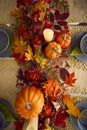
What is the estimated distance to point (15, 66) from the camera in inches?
61.8

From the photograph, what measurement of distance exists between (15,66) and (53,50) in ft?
0.89

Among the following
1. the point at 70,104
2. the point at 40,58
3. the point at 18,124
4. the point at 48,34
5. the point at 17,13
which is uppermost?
the point at 17,13

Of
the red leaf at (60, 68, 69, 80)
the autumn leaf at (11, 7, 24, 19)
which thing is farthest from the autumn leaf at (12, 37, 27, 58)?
the red leaf at (60, 68, 69, 80)

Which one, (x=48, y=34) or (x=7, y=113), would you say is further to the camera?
(x=7, y=113)

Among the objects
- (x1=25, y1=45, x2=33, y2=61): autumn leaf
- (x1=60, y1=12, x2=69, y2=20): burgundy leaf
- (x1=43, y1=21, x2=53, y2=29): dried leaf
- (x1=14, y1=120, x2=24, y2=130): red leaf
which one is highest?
(x1=60, y1=12, x2=69, y2=20): burgundy leaf

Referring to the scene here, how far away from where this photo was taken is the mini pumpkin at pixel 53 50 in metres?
1.42

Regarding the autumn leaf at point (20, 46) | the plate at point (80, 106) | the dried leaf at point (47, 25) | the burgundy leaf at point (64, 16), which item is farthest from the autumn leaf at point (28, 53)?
the plate at point (80, 106)

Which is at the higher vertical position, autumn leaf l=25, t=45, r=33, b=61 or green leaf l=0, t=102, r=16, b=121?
A: autumn leaf l=25, t=45, r=33, b=61

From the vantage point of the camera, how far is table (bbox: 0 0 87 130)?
148 centimetres

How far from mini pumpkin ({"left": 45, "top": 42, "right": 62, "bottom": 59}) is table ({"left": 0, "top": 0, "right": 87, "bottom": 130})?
0.34 ft

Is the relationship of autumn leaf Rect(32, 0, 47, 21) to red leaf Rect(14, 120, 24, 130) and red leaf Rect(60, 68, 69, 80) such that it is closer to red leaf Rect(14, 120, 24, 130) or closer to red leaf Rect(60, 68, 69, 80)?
red leaf Rect(60, 68, 69, 80)

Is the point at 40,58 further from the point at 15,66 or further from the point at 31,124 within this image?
the point at 31,124

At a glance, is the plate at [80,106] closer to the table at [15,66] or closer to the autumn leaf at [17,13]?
the table at [15,66]

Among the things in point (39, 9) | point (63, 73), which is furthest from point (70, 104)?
point (39, 9)
